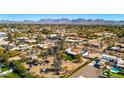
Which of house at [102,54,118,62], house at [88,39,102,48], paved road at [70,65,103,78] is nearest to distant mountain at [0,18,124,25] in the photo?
house at [88,39,102,48]

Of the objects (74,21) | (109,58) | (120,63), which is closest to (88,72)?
(109,58)

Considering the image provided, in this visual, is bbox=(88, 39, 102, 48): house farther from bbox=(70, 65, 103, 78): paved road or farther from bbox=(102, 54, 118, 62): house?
bbox=(70, 65, 103, 78): paved road

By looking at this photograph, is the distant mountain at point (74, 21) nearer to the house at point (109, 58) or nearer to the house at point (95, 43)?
the house at point (95, 43)

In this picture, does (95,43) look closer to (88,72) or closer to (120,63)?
(120,63)

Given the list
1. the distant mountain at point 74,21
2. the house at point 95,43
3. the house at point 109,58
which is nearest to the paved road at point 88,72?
the house at point 109,58
